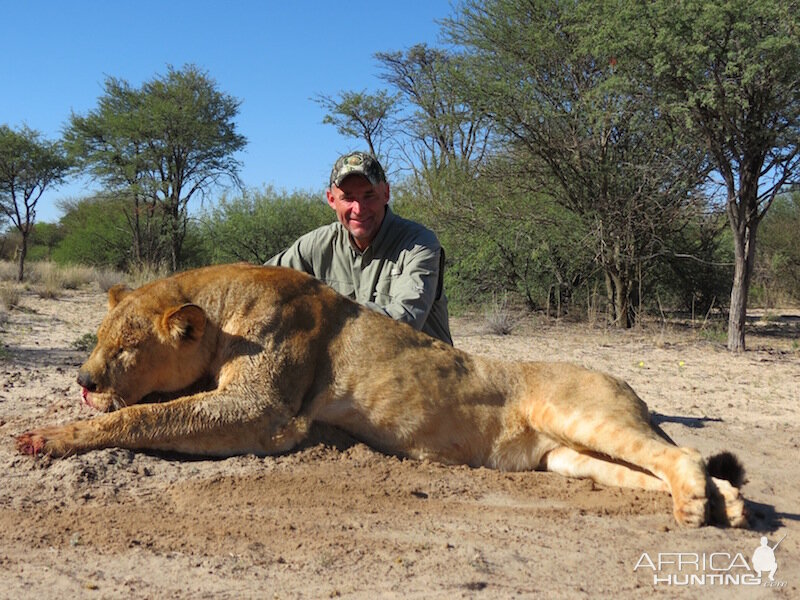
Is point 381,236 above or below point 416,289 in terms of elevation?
above

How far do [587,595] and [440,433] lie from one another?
4.99 feet

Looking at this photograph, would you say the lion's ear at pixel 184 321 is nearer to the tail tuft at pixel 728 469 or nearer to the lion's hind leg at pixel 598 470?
the lion's hind leg at pixel 598 470

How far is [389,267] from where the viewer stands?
5.48m

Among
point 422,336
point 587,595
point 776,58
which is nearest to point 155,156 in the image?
point 776,58

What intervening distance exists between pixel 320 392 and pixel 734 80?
9.93 m

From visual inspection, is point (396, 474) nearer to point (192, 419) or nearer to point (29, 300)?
point (192, 419)

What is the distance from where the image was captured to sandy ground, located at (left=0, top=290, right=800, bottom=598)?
9.12ft

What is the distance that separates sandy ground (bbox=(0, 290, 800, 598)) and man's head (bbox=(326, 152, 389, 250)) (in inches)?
69.3

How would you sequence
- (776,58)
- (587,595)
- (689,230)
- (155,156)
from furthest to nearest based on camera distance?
(155,156) → (689,230) → (776,58) → (587,595)

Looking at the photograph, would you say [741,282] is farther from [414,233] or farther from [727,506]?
[727,506]

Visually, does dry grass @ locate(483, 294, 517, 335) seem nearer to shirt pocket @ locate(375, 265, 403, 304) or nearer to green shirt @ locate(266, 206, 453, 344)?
green shirt @ locate(266, 206, 453, 344)

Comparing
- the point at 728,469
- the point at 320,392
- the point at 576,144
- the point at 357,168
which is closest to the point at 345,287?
the point at 357,168

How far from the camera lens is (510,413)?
430cm

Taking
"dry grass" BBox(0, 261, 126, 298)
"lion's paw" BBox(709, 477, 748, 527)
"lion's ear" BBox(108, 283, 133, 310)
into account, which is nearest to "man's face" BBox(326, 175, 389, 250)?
"lion's ear" BBox(108, 283, 133, 310)
